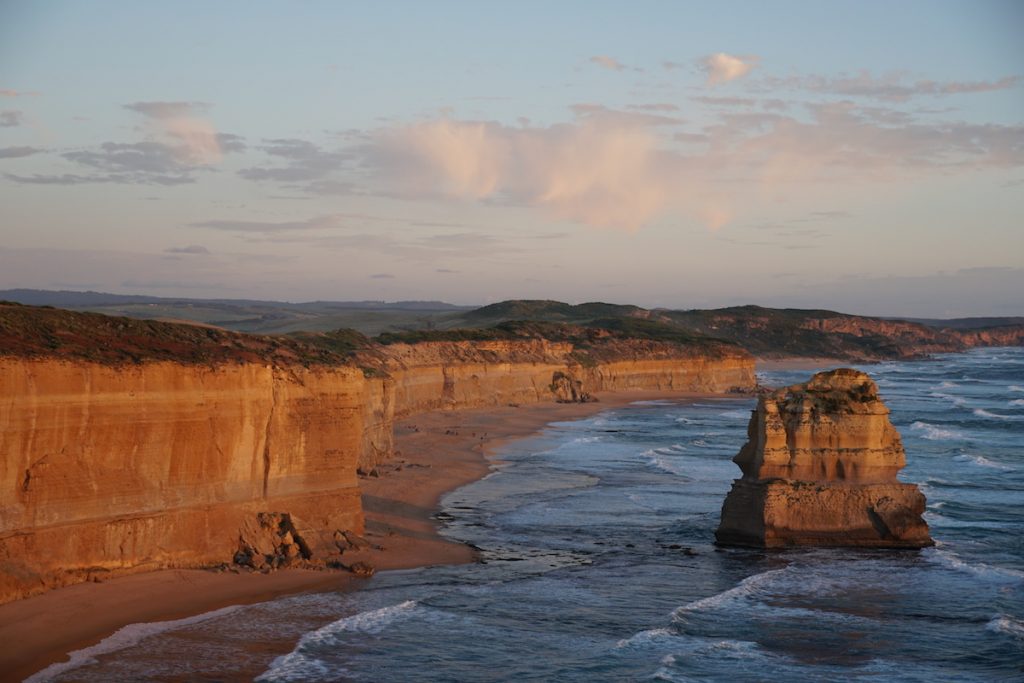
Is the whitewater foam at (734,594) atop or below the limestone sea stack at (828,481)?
below

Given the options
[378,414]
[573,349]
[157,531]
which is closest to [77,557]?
[157,531]

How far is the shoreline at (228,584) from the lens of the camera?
61.1ft

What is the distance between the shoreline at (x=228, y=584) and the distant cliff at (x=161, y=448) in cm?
58

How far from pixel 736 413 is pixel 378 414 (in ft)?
127

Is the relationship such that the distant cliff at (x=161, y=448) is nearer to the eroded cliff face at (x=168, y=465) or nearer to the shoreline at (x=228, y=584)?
the eroded cliff face at (x=168, y=465)

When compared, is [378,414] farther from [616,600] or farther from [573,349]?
[573,349]

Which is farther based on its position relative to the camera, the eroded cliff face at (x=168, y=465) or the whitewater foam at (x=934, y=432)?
the whitewater foam at (x=934, y=432)

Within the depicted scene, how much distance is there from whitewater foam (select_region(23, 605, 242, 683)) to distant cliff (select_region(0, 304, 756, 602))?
200cm

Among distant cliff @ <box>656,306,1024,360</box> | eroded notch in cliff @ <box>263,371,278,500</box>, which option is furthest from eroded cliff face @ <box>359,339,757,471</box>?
distant cliff @ <box>656,306,1024,360</box>

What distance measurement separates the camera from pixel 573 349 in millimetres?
86000

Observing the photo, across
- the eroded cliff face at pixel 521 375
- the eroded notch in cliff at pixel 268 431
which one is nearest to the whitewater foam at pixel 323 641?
the eroded notch in cliff at pixel 268 431

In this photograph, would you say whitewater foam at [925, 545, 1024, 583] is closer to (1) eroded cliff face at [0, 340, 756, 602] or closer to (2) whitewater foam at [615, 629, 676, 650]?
(2) whitewater foam at [615, 629, 676, 650]

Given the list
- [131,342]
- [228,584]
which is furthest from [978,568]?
[131,342]

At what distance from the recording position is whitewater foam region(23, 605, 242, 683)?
57.0 ft
